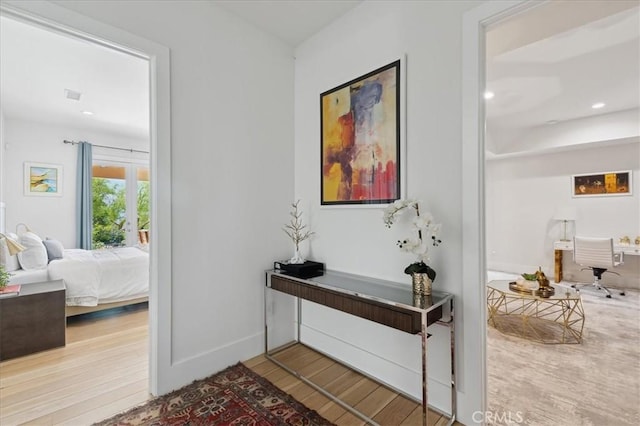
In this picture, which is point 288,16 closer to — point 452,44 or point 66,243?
point 452,44

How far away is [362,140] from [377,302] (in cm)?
120

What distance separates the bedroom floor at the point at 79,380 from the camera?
1.69 metres

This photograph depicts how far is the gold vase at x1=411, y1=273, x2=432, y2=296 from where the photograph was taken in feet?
5.23

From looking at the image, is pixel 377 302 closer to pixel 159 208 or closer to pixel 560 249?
pixel 159 208

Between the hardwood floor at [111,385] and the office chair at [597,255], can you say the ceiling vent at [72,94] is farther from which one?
the office chair at [597,255]

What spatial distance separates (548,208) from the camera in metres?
5.39

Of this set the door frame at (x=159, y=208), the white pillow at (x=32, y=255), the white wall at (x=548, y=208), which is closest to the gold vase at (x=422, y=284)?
the door frame at (x=159, y=208)

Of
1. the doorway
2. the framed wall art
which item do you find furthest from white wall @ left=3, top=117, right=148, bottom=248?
the framed wall art

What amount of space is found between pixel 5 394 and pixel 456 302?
9.79 feet

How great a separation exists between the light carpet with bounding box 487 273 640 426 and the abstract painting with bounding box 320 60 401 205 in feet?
4.96

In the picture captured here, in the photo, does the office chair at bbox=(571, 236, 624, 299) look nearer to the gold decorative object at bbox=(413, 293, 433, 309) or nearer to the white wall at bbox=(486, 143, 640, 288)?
the white wall at bbox=(486, 143, 640, 288)

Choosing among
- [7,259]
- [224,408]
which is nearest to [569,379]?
[224,408]

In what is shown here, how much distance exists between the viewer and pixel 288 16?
7.36 feet

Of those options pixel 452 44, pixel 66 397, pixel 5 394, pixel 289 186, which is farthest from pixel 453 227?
pixel 5 394
